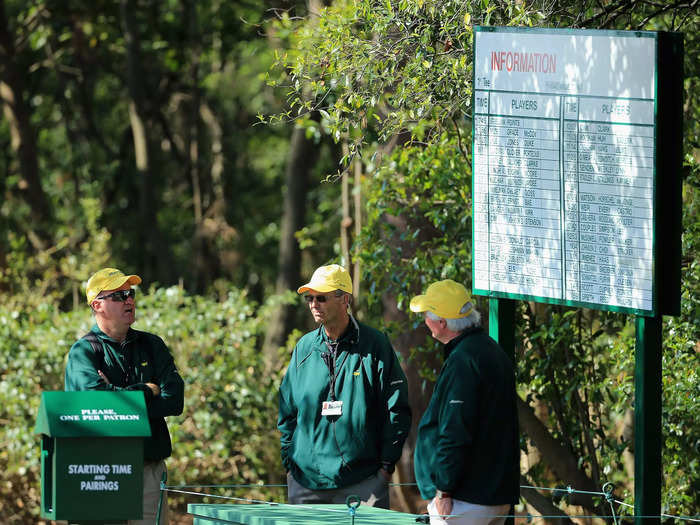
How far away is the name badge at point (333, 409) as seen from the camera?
19.8ft

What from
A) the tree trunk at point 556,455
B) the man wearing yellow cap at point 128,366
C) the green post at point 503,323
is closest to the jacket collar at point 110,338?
the man wearing yellow cap at point 128,366

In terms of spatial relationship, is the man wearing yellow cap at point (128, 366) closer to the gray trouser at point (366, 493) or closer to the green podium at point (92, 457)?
the green podium at point (92, 457)

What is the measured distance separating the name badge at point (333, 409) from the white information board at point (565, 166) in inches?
38.3

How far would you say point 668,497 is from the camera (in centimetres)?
774

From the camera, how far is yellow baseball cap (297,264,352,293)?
6.16 m

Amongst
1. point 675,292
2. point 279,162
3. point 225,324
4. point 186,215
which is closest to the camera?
point 675,292

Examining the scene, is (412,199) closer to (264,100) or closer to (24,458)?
(24,458)

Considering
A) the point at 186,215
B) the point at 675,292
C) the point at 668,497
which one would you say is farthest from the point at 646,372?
the point at 186,215

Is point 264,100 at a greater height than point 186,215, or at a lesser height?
greater

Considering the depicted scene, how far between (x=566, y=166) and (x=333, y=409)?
1697mm

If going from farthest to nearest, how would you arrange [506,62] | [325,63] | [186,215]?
[186,215] → [325,63] → [506,62]

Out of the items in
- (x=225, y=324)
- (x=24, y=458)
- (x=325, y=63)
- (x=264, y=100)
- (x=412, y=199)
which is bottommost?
(x=24, y=458)

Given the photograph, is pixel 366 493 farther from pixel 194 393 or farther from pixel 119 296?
pixel 194 393

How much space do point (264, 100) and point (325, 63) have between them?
695 inches
